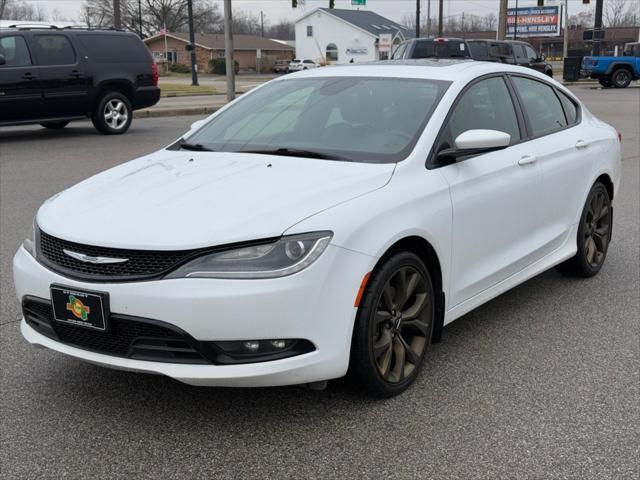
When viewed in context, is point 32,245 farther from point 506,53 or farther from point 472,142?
point 506,53

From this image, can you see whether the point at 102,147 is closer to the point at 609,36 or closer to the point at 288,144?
the point at 288,144

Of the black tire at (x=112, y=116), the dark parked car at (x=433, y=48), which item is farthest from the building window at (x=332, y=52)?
the black tire at (x=112, y=116)

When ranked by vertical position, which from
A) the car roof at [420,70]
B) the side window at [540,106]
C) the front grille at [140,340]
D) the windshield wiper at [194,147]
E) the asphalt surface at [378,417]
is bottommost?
the asphalt surface at [378,417]

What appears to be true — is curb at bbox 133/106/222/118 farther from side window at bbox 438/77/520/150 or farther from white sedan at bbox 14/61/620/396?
side window at bbox 438/77/520/150

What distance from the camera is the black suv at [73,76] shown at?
44.4 ft

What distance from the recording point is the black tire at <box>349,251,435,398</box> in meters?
3.34

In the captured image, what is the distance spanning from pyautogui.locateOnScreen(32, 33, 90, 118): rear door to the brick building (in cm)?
6966

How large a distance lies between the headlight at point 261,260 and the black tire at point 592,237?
2965 millimetres

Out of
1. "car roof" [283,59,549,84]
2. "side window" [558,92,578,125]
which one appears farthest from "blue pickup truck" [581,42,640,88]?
"car roof" [283,59,549,84]

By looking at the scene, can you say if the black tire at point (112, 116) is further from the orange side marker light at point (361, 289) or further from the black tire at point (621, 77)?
the black tire at point (621, 77)

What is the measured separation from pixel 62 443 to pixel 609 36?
10525cm

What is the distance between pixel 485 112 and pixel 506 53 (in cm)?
2210

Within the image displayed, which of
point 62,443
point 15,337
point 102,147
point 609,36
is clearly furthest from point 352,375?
point 609,36

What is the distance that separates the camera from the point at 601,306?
505 cm
